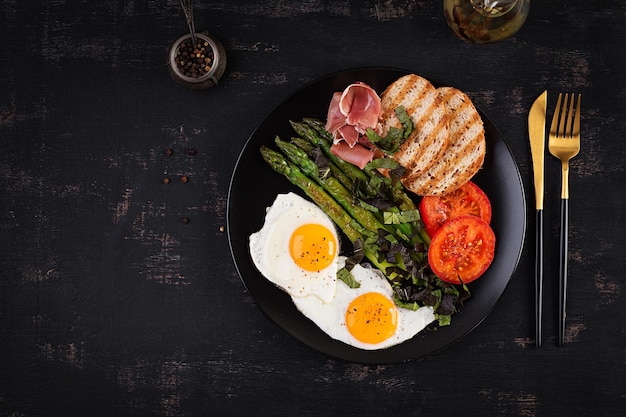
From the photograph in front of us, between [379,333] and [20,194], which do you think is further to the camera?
[20,194]

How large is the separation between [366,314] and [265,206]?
1011mm

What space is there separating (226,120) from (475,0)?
186 cm

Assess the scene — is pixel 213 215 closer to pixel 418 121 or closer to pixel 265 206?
pixel 265 206

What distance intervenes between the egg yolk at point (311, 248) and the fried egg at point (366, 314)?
0.69 ft

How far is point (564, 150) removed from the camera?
402cm

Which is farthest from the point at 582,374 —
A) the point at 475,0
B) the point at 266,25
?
the point at 266,25

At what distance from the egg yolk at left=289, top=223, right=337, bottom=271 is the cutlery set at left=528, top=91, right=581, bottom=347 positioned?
147 centimetres

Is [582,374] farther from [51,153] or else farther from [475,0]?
[51,153]

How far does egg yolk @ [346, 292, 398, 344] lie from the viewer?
12.6ft

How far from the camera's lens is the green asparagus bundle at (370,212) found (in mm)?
3812

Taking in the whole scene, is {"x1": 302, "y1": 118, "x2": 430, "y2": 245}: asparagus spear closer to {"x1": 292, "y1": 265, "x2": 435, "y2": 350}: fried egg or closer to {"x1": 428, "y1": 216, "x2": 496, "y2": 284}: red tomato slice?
{"x1": 428, "y1": 216, "x2": 496, "y2": 284}: red tomato slice

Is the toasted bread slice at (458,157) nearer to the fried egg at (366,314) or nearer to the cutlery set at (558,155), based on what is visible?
the cutlery set at (558,155)

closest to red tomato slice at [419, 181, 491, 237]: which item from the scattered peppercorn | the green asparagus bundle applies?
the green asparagus bundle

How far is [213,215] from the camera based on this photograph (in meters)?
4.08
